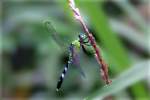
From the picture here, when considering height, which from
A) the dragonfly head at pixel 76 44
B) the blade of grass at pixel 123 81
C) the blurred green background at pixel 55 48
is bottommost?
the blurred green background at pixel 55 48

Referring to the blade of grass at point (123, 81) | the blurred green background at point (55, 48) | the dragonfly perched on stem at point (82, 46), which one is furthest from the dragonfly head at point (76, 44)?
the blurred green background at point (55, 48)

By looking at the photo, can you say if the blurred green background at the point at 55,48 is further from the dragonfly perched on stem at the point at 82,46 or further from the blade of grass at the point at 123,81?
the dragonfly perched on stem at the point at 82,46

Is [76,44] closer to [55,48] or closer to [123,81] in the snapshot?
[123,81]

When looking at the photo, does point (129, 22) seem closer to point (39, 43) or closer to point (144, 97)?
point (39, 43)

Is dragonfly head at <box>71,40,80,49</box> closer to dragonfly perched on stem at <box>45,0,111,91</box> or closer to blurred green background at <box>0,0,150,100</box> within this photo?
dragonfly perched on stem at <box>45,0,111,91</box>

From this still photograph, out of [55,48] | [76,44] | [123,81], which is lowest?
[55,48]

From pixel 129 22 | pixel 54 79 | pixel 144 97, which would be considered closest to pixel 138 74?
pixel 144 97

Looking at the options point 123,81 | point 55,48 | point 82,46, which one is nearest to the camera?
point 82,46

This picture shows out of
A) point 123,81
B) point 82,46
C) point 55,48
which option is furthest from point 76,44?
point 55,48
